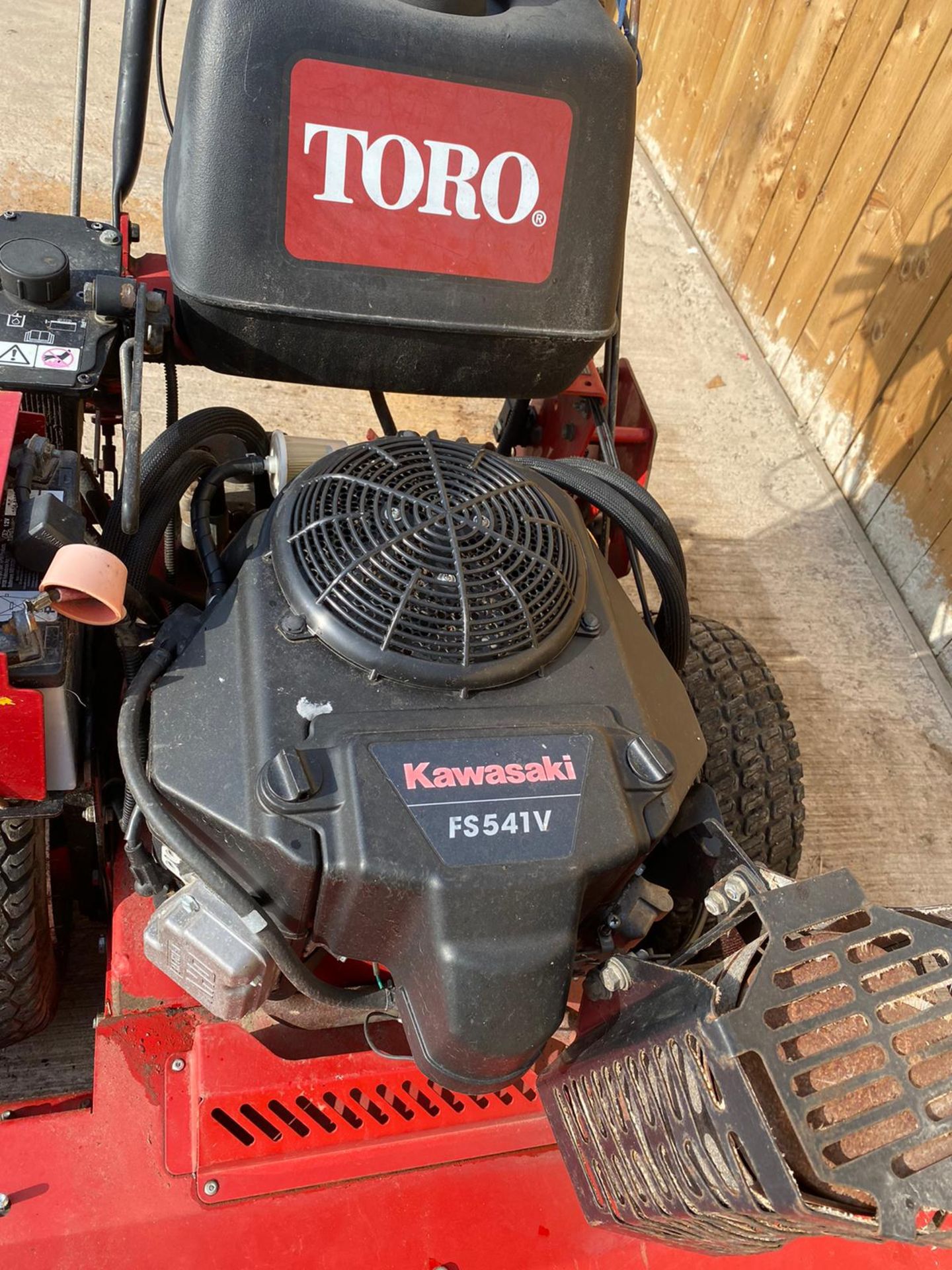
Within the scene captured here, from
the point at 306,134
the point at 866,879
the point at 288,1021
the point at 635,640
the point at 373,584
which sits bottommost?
the point at 866,879

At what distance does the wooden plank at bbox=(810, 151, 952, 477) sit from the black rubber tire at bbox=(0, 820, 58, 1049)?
2.33 meters

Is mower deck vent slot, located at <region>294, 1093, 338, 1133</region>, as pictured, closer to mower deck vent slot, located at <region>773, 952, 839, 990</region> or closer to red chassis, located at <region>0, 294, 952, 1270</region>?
red chassis, located at <region>0, 294, 952, 1270</region>

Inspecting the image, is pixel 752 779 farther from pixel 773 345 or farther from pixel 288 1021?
pixel 773 345

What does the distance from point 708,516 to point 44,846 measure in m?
1.93

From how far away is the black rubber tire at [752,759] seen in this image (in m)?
1.54

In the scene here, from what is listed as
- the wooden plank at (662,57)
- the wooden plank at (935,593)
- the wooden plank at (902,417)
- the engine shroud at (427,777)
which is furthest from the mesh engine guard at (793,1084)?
the wooden plank at (662,57)

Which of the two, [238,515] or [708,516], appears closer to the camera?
[238,515]

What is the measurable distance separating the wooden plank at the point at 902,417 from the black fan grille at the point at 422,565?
1.77 m

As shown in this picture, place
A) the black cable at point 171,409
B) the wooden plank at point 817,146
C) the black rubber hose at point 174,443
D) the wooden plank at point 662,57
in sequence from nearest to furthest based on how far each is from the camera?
the black rubber hose at point 174,443 → the black cable at point 171,409 → the wooden plank at point 817,146 → the wooden plank at point 662,57

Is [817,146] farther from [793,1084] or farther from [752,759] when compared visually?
[793,1084]

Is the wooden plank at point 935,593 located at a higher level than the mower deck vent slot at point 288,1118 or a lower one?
lower

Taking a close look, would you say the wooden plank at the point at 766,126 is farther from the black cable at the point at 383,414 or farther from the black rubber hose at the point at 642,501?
the black rubber hose at the point at 642,501

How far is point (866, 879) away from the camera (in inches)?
80.6

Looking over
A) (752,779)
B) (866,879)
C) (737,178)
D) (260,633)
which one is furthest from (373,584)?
(737,178)
